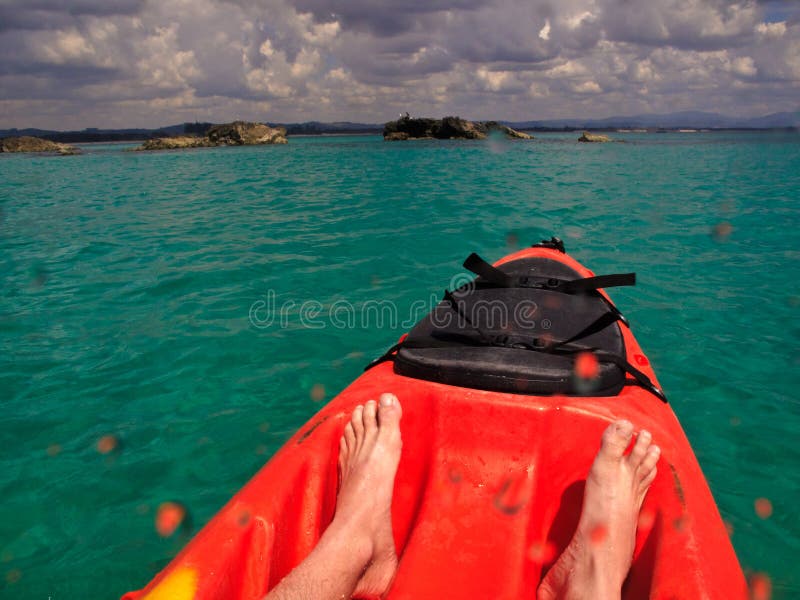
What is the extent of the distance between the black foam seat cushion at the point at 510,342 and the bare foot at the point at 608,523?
0.99ft

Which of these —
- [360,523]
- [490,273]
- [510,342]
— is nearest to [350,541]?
[360,523]

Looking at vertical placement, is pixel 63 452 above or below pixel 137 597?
below

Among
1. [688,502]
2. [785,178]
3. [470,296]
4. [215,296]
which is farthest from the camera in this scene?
[785,178]

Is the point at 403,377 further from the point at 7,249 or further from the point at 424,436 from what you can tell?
the point at 7,249

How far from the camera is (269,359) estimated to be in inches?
181

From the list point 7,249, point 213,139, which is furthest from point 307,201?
point 213,139

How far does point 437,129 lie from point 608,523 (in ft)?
290

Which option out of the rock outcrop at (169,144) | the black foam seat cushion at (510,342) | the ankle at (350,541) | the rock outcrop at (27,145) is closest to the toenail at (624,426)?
the black foam seat cushion at (510,342)

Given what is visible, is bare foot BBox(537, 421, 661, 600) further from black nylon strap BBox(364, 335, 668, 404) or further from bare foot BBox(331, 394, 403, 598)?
bare foot BBox(331, 394, 403, 598)

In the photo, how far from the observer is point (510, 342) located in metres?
2.36

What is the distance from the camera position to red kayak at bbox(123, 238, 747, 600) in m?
1.63

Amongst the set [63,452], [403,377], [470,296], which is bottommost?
[63,452]

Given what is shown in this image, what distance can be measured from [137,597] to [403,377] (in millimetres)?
1364

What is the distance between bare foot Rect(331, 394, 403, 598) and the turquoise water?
127cm
